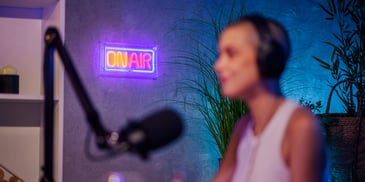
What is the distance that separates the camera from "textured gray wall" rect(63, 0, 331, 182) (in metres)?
3.33

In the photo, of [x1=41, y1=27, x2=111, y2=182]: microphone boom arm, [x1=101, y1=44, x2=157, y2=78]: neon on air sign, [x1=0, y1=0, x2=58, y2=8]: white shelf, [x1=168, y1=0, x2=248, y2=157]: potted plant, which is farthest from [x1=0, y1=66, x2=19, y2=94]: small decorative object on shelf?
[x1=41, y1=27, x2=111, y2=182]: microphone boom arm

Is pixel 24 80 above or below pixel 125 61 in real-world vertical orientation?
below

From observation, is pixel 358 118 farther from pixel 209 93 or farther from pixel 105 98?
pixel 105 98

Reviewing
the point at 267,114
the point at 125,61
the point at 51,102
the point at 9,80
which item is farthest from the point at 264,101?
the point at 125,61

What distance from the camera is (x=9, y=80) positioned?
2953mm

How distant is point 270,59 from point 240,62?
2.6 inches

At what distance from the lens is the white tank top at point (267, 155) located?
1.28 meters

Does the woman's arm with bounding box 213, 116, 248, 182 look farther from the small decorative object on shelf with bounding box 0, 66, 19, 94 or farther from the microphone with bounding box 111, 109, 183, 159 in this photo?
the small decorative object on shelf with bounding box 0, 66, 19, 94

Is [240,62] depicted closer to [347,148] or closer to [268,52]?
→ [268,52]

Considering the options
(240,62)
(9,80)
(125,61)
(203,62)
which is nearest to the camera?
(240,62)

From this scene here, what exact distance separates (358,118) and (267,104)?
72.8 inches

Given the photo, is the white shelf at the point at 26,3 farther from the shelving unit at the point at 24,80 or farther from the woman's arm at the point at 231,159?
the woman's arm at the point at 231,159

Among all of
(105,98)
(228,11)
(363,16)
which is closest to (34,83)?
(105,98)

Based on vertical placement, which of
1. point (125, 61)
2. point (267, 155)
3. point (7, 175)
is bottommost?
point (7, 175)
